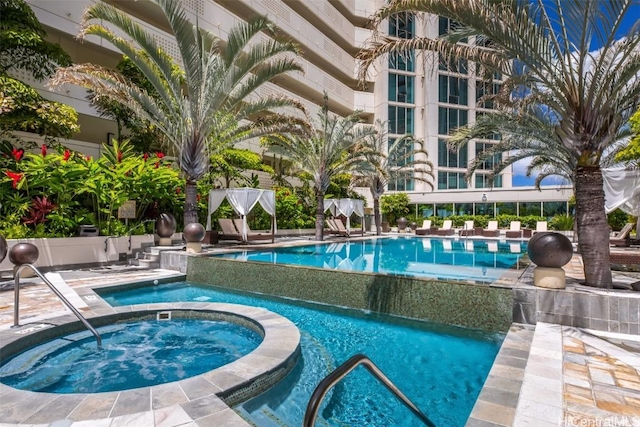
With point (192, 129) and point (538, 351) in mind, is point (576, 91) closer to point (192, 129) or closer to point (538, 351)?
point (538, 351)

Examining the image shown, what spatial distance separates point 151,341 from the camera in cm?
491

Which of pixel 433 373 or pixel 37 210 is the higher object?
pixel 37 210

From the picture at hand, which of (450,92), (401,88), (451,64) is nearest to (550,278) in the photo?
(451,64)

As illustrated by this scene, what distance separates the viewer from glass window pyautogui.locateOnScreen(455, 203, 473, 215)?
31.0 meters

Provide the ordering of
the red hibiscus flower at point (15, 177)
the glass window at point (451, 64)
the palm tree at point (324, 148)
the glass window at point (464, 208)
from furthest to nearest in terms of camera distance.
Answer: the glass window at point (464, 208) < the palm tree at point (324, 148) < the red hibiscus flower at point (15, 177) < the glass window at point (451, 64)

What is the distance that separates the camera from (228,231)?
15.2 m

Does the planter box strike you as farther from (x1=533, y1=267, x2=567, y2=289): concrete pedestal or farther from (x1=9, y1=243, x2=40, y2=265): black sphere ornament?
(x1=533, y1=267, x2=567, y2=289): concrete pedestal

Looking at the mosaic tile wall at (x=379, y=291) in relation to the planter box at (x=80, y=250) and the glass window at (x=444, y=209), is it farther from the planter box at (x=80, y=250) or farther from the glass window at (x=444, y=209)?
the glass window at (x=444, y=209)

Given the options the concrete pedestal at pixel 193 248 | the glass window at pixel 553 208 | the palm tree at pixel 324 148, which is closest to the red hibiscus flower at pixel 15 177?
the concrete pedestal at pixel 193 248

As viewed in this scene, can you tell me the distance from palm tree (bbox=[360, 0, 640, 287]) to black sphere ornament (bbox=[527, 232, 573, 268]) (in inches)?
28.6

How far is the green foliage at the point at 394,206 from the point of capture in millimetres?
31078

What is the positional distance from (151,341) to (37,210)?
7762 millimetres

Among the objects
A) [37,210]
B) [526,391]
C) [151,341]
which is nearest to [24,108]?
[37,210]

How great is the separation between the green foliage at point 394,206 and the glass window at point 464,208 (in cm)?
437
